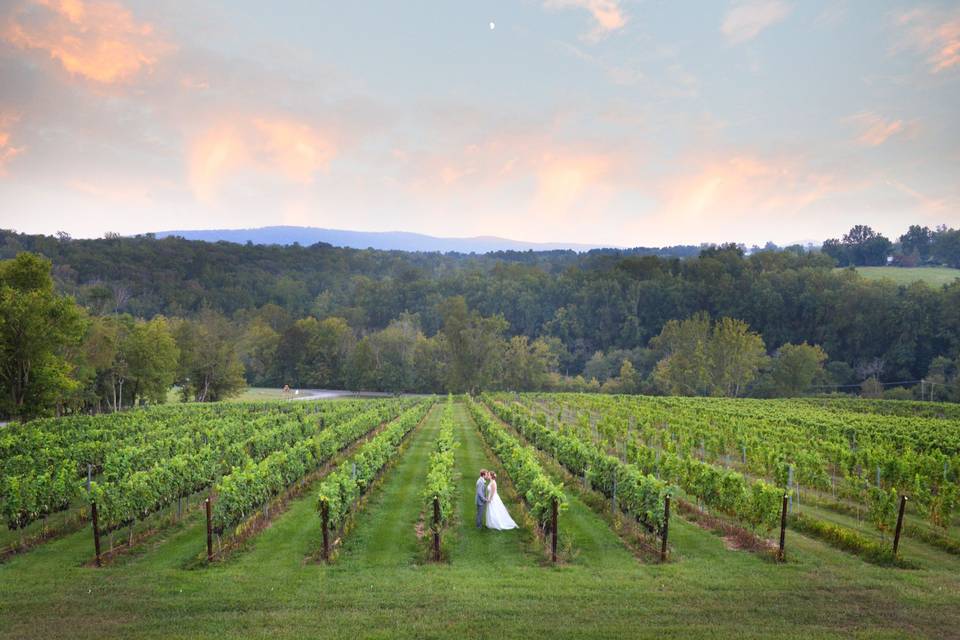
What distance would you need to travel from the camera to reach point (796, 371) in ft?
254

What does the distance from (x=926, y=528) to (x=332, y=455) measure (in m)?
20.1

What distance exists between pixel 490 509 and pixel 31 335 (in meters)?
32.0

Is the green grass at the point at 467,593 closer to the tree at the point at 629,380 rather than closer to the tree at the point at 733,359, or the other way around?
the tree at the point at 733,359

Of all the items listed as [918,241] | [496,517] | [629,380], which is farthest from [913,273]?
[496,517]

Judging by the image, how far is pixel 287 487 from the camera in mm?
19562

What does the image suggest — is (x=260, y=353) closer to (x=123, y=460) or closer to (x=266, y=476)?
(x=123, y=460)

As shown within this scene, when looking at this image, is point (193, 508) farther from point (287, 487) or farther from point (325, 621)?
point (325, 621)

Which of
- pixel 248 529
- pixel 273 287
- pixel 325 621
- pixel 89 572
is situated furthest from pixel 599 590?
pixel 273 287

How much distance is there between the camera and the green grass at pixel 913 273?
121 m

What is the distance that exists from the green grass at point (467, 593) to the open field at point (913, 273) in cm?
12992

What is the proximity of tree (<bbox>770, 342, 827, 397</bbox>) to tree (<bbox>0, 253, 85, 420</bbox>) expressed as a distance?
7803cm

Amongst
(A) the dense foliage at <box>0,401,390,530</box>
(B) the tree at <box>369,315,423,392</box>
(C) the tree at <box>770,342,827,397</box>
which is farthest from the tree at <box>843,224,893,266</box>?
(A) the dense foliage at <box>0,401,390,530</box>

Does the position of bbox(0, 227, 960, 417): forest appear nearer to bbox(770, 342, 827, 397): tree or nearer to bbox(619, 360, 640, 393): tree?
bbox(770, 342, 827, 397): tree

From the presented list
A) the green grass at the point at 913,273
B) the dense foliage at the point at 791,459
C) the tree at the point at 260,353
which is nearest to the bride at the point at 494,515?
the dense foliage at the point at 791,459
